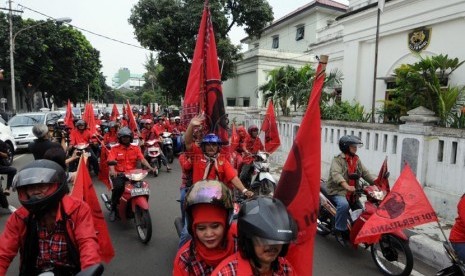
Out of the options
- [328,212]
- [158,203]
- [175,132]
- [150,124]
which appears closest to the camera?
[328,212]

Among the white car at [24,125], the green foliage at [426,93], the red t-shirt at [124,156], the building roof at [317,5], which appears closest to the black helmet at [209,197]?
the red t-shirt at [124,156]

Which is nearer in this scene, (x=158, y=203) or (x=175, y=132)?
(x=158, y=203)

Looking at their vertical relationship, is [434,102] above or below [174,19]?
below

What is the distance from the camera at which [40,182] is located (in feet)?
7.32

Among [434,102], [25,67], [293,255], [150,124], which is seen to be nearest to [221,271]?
[293,255]

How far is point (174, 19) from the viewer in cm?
2108

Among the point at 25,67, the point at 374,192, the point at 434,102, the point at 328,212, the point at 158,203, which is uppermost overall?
the point at 25,67

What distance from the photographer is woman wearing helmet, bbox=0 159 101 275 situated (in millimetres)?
2256

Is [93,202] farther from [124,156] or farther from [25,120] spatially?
[25,120]

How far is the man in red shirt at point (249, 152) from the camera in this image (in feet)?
25.3

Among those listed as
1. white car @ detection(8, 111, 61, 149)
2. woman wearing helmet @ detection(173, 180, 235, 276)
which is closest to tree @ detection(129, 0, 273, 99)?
white car @ detection(8, 111, 61, 149)

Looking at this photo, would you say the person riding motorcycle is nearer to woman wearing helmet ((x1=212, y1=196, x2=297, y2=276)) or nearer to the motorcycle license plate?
the motorcycle license plate

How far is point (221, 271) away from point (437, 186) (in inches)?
220

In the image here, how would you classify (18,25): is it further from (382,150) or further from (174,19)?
(382,150)
